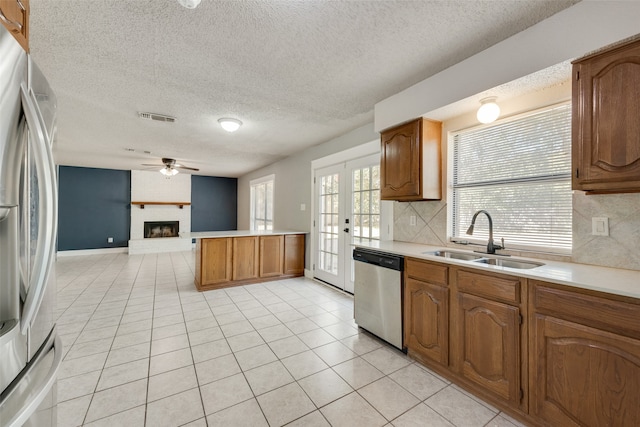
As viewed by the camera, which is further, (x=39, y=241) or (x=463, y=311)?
(x=463, y=311)

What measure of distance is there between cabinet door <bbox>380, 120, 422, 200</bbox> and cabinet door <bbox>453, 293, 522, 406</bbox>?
1.11 meters

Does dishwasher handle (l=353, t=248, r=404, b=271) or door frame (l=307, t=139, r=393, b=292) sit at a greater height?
door frame (l=307, t=139, r=393, b=292)

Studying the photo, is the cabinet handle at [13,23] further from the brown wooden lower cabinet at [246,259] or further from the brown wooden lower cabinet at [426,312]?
the brown wooden lower cabinet at [246,259]

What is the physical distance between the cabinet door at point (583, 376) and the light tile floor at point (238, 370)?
1.06ft

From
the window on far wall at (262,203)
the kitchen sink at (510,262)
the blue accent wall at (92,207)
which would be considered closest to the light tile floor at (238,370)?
the kitchen sink at (510,262)

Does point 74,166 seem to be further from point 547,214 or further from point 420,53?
point 547,214

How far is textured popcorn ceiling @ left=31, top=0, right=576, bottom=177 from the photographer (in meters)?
1.60

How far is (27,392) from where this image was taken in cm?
79

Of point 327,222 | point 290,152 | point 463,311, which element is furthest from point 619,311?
point 290,152

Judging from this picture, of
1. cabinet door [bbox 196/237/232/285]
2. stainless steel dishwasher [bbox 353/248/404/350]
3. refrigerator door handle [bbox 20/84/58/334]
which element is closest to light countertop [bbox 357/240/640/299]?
stainless steel dishwasher [bbox 353/248/404/350]

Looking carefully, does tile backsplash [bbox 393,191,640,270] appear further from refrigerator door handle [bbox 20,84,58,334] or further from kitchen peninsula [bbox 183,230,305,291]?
kitchen peninsula [bbox 183,230,305,291]

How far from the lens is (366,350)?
2.38 m

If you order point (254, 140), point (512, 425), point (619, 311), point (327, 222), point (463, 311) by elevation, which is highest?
point (254, 140)

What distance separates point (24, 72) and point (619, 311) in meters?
2.46
